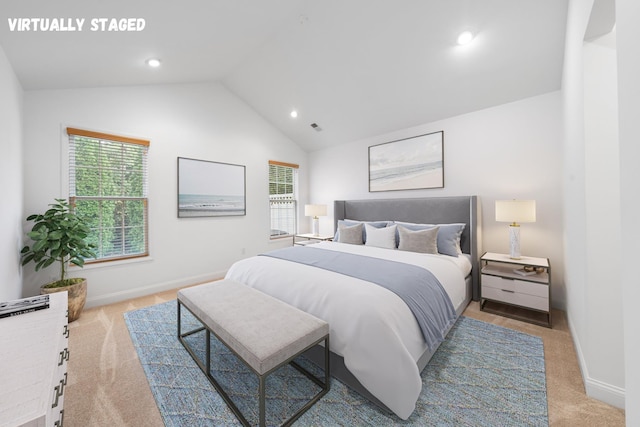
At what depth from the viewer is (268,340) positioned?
140 centimetres

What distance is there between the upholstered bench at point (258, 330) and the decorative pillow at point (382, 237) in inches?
78.2

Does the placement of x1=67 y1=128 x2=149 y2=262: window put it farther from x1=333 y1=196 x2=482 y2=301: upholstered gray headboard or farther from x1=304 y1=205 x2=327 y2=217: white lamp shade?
x1=333 y1=196 x2=482 y2=301: upholstered gray headboard

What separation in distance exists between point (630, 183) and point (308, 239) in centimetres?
466

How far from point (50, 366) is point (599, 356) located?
9.48ft

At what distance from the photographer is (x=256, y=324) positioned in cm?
157

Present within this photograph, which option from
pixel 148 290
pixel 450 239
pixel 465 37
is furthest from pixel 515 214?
pixel 148 290

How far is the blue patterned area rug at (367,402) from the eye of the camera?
56.6 inches

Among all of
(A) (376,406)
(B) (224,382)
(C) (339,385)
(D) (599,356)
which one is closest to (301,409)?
(C) (339,385)

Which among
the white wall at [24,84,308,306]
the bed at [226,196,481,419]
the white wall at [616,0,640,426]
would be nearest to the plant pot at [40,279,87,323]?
the white wall at [24,84,308,306]

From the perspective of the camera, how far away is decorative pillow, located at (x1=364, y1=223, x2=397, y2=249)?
3.41 m

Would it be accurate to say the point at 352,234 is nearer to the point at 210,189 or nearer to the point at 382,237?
the point at 382,237

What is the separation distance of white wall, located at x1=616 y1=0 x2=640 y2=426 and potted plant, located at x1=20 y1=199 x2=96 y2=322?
12.8ft

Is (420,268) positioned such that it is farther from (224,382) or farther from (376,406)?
(224,382)

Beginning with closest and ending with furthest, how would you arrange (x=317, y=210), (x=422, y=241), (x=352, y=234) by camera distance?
(x=422, y=241) < (x=352, y=234) < (x=317, y=210)
